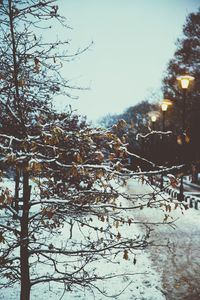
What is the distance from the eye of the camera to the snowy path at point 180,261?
7.61 metres

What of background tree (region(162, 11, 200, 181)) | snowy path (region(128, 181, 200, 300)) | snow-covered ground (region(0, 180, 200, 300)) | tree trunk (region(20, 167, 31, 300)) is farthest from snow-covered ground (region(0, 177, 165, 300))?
background tree (region(162, 11, 200, 181))

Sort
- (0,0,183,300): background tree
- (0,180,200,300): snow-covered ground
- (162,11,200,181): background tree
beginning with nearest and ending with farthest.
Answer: (0,0,183,300): background tree
(0,180,200,300): snow-covered ground
(162,11,200,181): background tree

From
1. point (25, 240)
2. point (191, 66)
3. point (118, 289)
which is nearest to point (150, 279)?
point (118, 289)

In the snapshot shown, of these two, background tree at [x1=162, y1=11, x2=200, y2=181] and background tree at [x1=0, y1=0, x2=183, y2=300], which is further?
background tree at [x1=162, y1=11, x2=200, y2=181]

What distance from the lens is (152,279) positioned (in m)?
8.33

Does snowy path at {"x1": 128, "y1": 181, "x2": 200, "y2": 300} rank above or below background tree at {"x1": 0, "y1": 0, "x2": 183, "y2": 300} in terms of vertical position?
below

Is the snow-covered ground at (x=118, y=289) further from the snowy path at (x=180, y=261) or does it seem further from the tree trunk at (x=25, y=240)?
the tree trunk at (x=25, y=240)

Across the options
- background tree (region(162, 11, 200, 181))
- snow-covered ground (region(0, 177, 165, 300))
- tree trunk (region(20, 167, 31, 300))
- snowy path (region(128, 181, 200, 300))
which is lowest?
snow-covered ground (region(0, 177, 165, 300))

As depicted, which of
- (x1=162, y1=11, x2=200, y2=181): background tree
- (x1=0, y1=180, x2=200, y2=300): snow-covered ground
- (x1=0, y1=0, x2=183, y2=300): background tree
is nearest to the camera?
(x1=0, y1=0, x2=183, y2=300): background tree

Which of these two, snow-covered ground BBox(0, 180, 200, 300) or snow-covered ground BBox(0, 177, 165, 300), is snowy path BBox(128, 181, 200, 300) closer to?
snow-covered ground BBox(0, 180, 200, 300)

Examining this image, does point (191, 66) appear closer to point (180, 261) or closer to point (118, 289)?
point (180, 261)

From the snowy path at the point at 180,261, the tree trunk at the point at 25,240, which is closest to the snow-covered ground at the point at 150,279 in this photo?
the snowy path at the point at 180,261

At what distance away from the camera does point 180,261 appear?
384 inches

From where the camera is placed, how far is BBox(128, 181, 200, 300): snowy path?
761 cm
